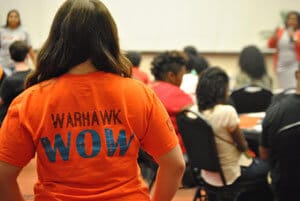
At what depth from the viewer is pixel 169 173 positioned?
1.68 m

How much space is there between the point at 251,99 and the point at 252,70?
1.45m

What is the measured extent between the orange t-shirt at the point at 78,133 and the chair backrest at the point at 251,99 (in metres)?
3.45

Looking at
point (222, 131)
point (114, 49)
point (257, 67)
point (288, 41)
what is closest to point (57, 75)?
point (114, 49)

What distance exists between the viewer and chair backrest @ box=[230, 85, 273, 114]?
4.95 meters

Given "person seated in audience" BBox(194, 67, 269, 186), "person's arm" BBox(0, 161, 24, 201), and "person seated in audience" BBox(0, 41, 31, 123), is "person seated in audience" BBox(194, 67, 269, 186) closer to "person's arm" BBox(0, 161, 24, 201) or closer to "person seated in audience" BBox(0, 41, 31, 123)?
"person seated in audience" BBox(0, 41, 31, 123)

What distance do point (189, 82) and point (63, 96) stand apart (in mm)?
3558

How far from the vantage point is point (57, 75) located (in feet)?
5.28

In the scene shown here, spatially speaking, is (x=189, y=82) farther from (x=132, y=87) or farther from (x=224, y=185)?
(x=132, y=87)

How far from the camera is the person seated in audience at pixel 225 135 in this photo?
336 cm

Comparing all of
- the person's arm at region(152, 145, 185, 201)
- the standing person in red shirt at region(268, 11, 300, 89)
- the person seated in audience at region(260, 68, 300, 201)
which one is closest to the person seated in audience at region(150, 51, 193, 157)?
the person seated in audience at region(260, 68, 300, 201)

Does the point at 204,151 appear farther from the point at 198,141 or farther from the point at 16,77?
the point at 16,77

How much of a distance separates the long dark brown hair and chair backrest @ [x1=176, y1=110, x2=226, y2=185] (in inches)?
65.2

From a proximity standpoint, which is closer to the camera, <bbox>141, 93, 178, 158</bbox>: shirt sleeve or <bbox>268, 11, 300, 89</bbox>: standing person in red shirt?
<bbox>141, 93, 178, 158</bbox>: shirt sleeve

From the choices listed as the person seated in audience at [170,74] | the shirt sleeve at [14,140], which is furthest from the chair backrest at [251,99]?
the shirt sleeve at [14,140]
